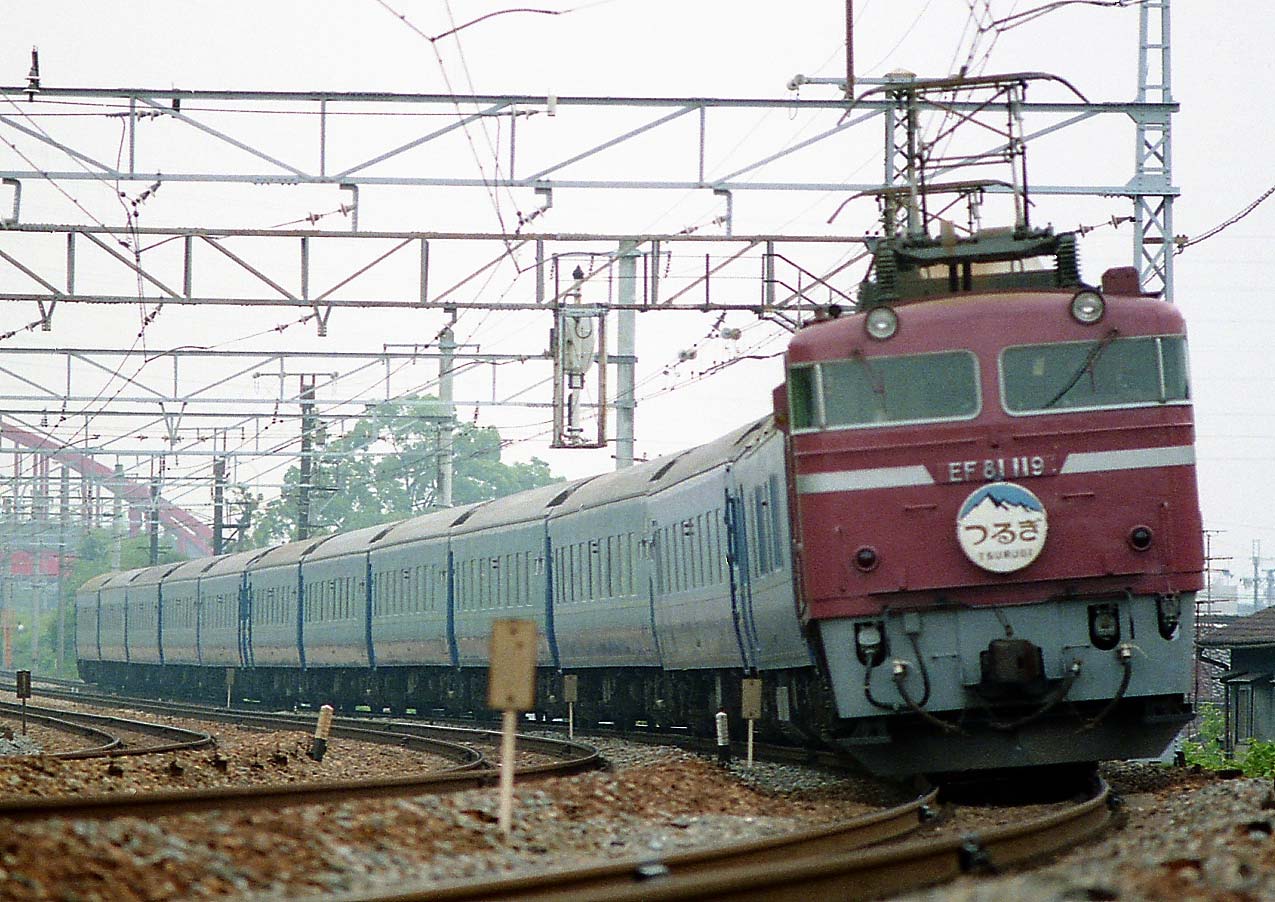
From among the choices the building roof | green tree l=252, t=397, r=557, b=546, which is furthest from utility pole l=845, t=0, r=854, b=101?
green tree l=252, t=397, r=557, b=546

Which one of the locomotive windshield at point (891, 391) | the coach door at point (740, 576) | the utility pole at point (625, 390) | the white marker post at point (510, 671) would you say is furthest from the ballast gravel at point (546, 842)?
the utility pole at point (625, 390)

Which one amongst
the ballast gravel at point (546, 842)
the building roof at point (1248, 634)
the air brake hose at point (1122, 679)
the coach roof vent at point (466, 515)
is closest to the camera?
the ballast gravel at point (546, 842)

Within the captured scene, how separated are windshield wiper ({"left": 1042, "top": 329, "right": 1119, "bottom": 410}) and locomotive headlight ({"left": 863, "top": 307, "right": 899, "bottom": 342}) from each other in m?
1.14

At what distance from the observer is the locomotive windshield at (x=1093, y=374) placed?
527 inches

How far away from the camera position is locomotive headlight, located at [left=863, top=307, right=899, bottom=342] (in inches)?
536

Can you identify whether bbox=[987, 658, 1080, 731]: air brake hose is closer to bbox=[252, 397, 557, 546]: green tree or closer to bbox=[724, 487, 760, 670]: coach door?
bbox=[724, 487, 760, 670]: coach door

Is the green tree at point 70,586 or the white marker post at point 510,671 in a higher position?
the green tree at point 70,586

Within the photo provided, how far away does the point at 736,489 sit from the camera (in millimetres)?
19047

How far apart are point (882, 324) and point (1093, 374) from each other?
143cm

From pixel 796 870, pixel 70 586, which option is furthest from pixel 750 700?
pixel 70 586

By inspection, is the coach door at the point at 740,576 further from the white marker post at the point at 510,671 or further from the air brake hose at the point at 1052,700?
the white marker post at the point at 510,671

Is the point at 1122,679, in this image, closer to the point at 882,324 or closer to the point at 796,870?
the point at 882,324

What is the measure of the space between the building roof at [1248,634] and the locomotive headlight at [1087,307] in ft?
80.4

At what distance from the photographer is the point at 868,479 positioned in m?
13.4
